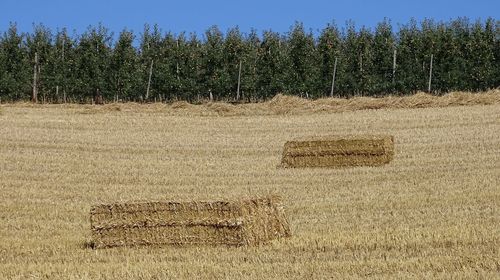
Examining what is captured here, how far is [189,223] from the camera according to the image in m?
12.2

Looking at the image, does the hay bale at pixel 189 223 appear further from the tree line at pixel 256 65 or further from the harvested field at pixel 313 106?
the tree line at pixel 256 65

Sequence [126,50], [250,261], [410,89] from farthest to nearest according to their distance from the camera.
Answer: [126,50] < [410,89] < [250,261]

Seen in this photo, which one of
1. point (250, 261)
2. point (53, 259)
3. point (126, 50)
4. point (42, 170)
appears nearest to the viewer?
point (250, 261)

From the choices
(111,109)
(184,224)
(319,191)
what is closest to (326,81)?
(111,109)

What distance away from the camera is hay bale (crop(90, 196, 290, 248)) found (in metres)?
12.1

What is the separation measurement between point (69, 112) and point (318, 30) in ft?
58.3

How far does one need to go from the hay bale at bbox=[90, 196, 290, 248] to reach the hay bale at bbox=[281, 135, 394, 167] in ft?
30.6

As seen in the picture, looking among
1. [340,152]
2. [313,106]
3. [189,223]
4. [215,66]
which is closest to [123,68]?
[215,66]

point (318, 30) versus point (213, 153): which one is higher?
point (318, 30)

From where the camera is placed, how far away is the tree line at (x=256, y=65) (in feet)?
158

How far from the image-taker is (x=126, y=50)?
51062 millimetres

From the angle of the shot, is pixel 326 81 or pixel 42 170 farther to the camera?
pixel 326 81

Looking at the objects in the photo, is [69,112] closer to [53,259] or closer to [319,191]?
[319,191]

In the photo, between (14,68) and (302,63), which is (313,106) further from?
(14,68)
